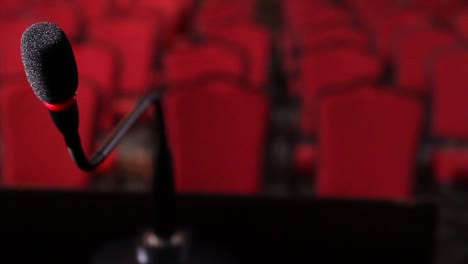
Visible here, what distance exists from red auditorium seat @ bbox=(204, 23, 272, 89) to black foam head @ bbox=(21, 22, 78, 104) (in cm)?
337

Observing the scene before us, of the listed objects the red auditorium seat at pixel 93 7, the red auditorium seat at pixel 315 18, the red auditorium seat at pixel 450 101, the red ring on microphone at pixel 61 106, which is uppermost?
the red ring on microphone at pixel 61 106

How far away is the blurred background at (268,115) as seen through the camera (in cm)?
236

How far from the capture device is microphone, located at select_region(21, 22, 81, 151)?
0.51 metres

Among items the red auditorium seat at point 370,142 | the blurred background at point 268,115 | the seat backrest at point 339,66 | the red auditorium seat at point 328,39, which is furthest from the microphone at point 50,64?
the red auditorium seat at point 328,39

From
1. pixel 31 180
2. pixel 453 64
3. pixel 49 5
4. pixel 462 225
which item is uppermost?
pixel 49 5

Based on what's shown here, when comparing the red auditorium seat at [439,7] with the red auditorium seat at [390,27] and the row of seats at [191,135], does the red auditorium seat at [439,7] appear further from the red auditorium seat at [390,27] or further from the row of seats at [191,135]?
the row of seats at [191,135]

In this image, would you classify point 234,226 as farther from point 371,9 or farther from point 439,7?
point 439,7

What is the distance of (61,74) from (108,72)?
263 centimetres

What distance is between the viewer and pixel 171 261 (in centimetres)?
80

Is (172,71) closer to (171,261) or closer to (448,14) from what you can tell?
(171,261)

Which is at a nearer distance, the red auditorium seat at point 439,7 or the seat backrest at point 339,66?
the seat backrest at point 339,66

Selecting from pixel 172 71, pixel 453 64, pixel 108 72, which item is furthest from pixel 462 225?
pixel 108 72

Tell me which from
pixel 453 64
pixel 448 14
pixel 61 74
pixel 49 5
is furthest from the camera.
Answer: pixel 448 14

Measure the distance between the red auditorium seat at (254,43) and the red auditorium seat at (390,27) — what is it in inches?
36.3
